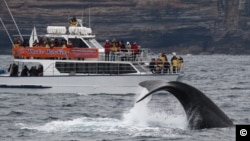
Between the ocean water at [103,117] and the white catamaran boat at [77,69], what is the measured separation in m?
0.68

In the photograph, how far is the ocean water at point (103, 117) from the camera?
28.1 meters

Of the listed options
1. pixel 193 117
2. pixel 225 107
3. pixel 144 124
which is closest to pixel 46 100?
pixel 225 107

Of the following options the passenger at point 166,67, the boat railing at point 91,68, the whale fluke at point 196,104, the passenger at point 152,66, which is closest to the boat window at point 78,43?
the boat railing at point 91,68

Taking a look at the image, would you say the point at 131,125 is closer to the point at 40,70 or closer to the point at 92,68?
the point at 92,68

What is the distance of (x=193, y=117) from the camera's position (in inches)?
1080

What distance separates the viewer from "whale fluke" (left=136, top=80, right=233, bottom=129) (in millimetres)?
26766

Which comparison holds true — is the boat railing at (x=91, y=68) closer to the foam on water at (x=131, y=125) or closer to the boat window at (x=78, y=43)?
the boat window at (x=78, y=43)

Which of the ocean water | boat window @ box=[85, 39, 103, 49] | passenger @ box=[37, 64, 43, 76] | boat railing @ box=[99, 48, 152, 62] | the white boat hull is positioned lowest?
the ocean water

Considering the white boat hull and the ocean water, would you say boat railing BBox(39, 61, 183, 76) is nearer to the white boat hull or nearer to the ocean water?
the white boat hull

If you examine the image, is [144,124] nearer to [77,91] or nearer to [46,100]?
[46,100]

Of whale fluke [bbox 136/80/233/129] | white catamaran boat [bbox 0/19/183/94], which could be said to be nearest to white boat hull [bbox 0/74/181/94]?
white catamaran boat [bbox 0/19/183/94]

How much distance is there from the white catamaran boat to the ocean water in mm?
684

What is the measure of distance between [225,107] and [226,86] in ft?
63.2

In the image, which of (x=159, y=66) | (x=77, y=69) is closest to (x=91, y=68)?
(x=77, y=69)
